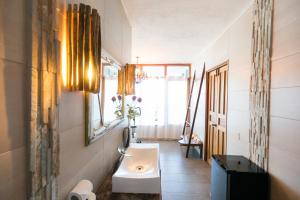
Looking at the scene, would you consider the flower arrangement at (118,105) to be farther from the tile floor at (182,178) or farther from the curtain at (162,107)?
the curtain at (162,107)

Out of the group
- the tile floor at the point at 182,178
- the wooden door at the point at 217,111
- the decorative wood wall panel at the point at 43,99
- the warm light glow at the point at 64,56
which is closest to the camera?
the decorative wood wall panel at the point at 43,99

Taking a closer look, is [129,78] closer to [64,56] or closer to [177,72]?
[64,56]

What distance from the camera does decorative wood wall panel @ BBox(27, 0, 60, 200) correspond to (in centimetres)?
68

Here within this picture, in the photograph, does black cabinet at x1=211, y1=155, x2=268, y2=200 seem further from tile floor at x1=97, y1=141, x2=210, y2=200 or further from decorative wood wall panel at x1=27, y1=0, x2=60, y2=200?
decorative wood wall panel at x1=27, y1=0, x2=60, y2=200

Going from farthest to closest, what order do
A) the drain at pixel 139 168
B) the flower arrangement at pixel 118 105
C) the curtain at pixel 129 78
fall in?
the curtain at pixel 129 78 → the flower arrangement at pixel 118 105 → the drain at pixel 139 168

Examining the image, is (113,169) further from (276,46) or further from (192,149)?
(192,149)

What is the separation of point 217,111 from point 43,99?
11.9ft

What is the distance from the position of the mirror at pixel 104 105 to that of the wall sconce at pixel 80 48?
23cm

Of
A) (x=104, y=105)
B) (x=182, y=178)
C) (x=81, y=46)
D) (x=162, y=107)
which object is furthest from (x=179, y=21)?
(x=162, y=107)

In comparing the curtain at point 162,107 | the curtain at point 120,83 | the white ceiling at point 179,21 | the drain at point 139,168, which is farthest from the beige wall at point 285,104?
the curtain at point 162,107

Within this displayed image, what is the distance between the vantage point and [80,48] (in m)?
1.03

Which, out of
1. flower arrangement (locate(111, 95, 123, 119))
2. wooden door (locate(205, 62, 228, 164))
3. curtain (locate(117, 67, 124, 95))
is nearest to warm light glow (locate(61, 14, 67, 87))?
flower arrangement (locate(111, 95, 123, 119))

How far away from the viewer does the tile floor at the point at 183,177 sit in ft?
9.84

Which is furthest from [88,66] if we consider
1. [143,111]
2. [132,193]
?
[143,111]
